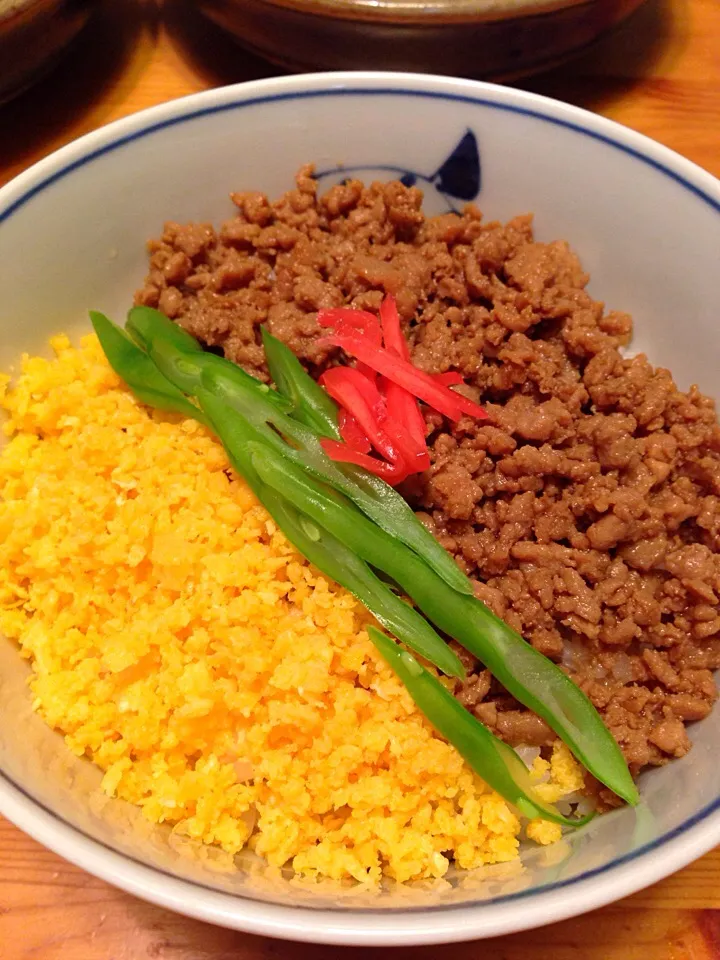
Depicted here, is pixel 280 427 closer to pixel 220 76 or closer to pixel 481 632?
pixel 481 632

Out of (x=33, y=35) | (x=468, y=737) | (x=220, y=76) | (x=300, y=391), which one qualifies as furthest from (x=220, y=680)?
(x=220, y=76)

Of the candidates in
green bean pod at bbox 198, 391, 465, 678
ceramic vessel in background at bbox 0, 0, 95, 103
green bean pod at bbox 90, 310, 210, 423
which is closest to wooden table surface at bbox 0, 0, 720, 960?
ceramic vessel in background at bbox 0, 0, 95, 103

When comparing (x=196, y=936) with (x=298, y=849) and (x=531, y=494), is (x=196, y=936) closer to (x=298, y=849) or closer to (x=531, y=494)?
(x=298, y=849)

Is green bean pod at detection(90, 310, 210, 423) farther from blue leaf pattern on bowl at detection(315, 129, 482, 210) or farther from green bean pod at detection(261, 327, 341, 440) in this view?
blue leaf pattern on bowl at detection(315, 129, 482, 210)

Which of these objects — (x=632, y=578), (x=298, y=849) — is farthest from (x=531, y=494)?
(x=298, y=849)

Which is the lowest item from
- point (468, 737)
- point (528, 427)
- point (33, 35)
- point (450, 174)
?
point (468, 737)

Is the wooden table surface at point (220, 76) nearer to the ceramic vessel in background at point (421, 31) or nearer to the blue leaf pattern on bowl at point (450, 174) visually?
the ceramic vessel in background at point (421, 31)
